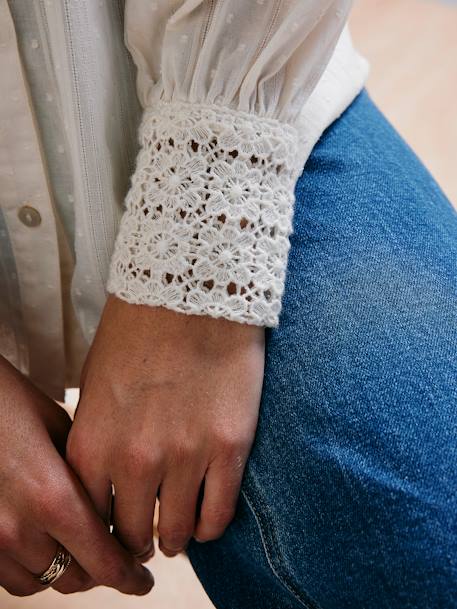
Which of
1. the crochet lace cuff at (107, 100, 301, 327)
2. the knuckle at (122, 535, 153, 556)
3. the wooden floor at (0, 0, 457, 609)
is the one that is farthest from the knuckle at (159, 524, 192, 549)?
the wooden floor at (0, 0, 457, 609)

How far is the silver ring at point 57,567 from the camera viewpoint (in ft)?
2.00

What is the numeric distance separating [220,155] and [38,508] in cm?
31

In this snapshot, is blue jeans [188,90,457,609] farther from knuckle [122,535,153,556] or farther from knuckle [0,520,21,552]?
knuckle [0,520,21,552]

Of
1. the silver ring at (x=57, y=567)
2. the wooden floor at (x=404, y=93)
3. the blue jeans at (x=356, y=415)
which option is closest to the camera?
the blue jeans at (x=356, y=415)

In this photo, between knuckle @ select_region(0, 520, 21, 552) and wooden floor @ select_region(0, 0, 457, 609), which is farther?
wooden floor @ select_region(0, 0, 457, 609)

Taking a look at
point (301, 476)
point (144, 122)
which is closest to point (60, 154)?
point (144, 122)

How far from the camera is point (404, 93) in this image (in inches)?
54.4

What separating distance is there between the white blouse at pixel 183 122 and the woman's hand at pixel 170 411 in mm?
22

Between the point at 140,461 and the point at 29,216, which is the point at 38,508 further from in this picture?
the point at 29,216

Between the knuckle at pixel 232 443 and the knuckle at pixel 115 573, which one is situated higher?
the knuckle at pixel 232 443

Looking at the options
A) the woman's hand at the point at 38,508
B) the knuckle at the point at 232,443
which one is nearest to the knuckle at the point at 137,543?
the woman's hand at the point at 38,508

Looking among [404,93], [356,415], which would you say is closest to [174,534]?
[356,415]

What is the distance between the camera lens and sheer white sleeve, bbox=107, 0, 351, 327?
55cm

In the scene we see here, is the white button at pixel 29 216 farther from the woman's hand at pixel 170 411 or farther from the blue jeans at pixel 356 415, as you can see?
the blue jeans at pixel 356 415
